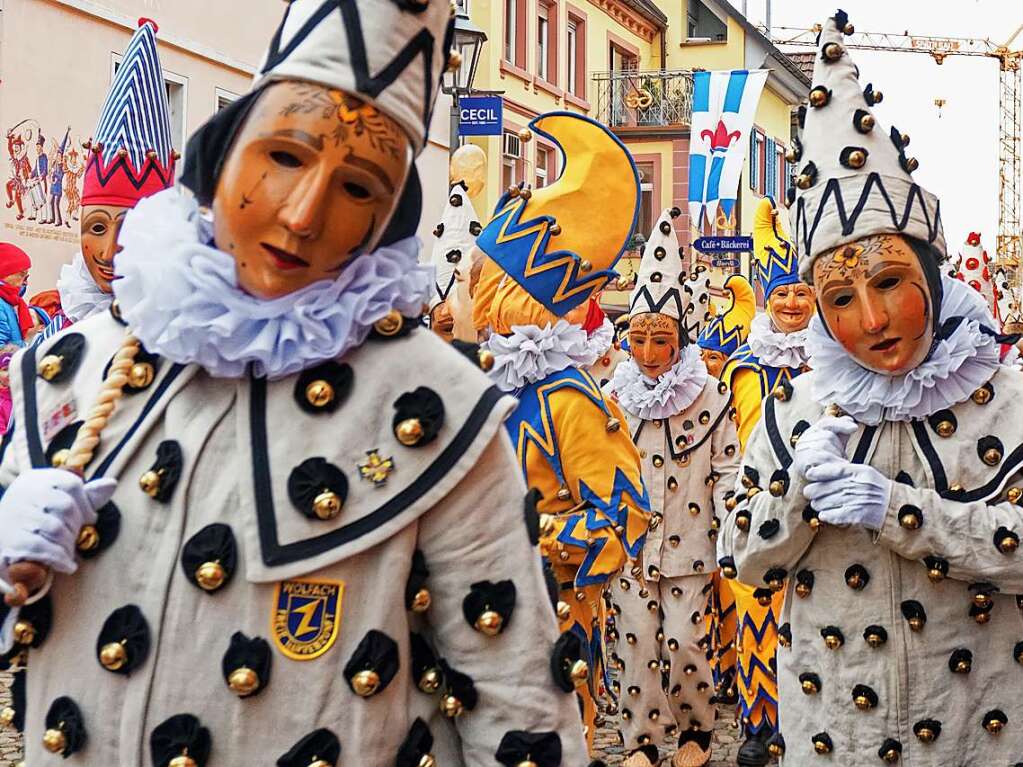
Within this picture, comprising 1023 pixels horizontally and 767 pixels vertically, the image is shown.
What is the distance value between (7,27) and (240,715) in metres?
13.0

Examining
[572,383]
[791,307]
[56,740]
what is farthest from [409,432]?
[791,307]

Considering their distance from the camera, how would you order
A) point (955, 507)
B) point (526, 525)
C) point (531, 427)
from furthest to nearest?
1. point (531, 427)
2. point (955, 507)
3. point (526, 525)

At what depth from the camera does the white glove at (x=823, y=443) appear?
13.3 feet

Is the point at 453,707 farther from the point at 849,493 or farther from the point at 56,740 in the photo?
the point at 849,493

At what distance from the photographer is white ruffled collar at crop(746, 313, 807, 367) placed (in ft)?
25.7

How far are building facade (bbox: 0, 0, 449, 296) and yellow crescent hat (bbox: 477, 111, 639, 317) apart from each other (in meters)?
8.04

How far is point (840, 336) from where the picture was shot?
4164mm

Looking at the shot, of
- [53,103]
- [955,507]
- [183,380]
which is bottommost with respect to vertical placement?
[955,507]

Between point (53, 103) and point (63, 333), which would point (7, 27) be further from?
point (63, 333)

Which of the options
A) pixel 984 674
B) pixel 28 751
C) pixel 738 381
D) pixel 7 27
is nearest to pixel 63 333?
pixel 28 751

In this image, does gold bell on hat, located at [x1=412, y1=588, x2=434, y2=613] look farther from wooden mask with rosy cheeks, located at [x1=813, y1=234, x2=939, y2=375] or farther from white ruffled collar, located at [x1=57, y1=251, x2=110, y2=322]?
white ruffled collar, located at [x1=57, y1=251, x2=110, y2=322]

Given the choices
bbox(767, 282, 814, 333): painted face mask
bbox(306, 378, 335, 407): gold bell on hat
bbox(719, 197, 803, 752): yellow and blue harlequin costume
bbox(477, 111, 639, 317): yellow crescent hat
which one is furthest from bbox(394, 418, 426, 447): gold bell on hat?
bbox(767, 282, 814, 333): painted face mask

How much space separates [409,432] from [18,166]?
12.7 metres

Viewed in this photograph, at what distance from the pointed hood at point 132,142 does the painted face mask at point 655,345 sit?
293cm
